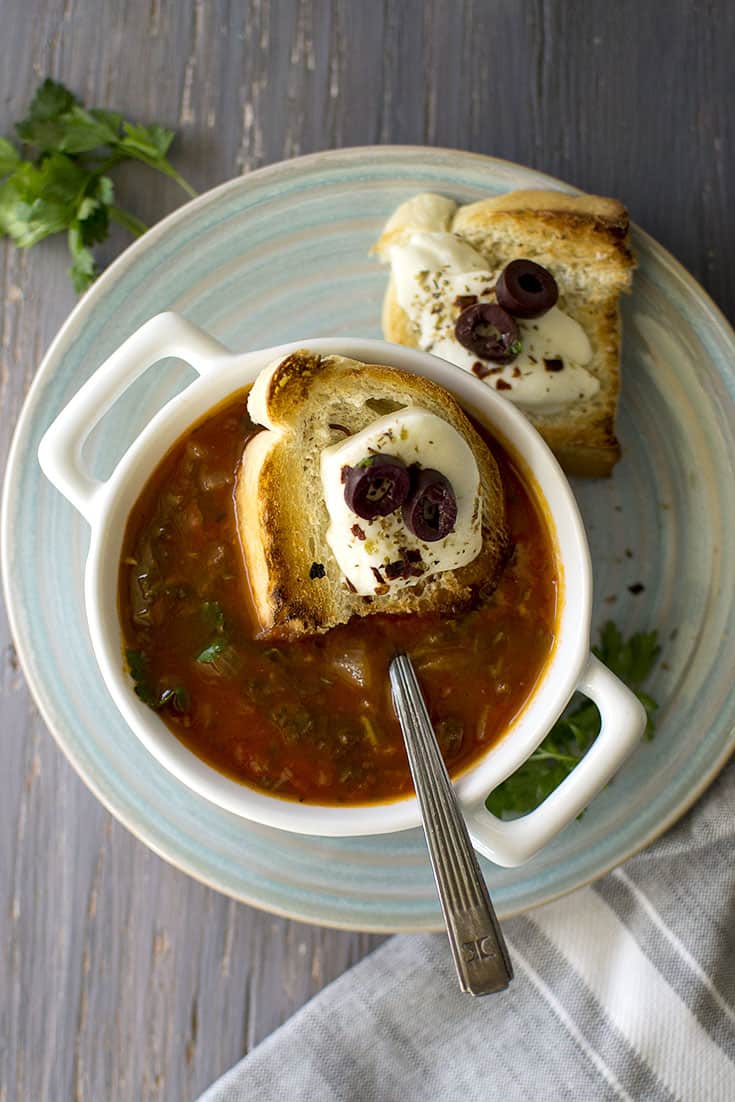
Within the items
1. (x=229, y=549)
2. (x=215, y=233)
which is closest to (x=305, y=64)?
(x=215, y=233)

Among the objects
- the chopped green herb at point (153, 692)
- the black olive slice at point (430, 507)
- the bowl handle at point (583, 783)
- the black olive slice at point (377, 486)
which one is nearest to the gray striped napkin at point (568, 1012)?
the bowl handle at point (583, 783)

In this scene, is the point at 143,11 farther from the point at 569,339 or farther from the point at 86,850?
the point at 86,850

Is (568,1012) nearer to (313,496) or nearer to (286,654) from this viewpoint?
(286,654)

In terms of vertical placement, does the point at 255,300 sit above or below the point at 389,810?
above

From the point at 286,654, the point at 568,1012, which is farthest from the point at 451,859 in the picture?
the point at 568,1012

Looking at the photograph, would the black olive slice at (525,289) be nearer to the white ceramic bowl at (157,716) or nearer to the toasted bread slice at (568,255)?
the toasted bread slice at (568,255)
